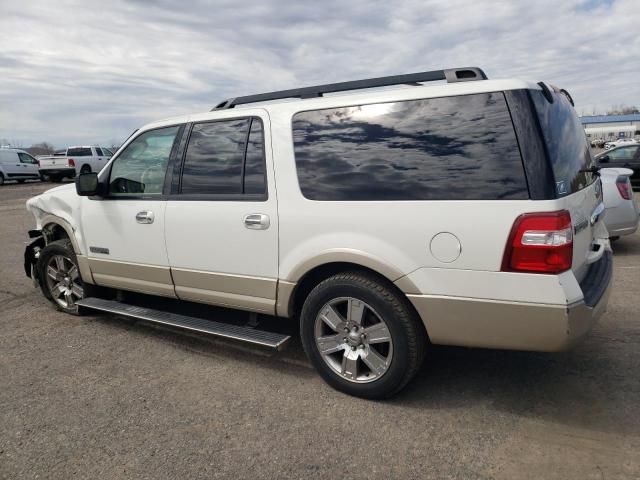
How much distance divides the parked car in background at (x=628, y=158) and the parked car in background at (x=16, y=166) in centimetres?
2697

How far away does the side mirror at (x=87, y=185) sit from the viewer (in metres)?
4.11

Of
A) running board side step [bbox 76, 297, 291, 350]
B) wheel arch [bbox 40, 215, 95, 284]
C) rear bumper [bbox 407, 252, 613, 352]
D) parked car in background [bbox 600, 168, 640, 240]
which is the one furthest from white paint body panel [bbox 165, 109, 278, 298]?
parked car in background [bbox 600, 168, 640, 240]

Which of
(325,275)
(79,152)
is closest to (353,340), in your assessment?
(325,275)

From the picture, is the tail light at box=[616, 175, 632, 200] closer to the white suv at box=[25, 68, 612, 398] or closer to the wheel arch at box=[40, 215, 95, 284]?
the white suv at box=[25, 68, 612, 398]

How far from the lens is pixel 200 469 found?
2.46 metres

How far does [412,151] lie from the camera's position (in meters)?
2.76

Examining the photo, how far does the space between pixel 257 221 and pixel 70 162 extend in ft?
82.4

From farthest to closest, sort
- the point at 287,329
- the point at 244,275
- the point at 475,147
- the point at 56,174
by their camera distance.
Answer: the point at 56,174, the point at 287,329, the point at 244,275, the point at 475,147

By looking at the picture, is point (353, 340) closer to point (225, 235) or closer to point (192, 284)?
point (225, 235)

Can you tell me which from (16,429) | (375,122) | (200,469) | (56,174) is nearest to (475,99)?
(375,122)

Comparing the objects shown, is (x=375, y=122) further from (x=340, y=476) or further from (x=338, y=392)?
(x=340, y=476)

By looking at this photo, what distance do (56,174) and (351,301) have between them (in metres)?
26.3

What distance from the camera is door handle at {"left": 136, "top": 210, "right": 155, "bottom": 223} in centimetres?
385

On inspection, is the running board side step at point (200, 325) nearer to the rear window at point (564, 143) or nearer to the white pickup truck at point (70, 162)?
the rear window at point (564, 143)
